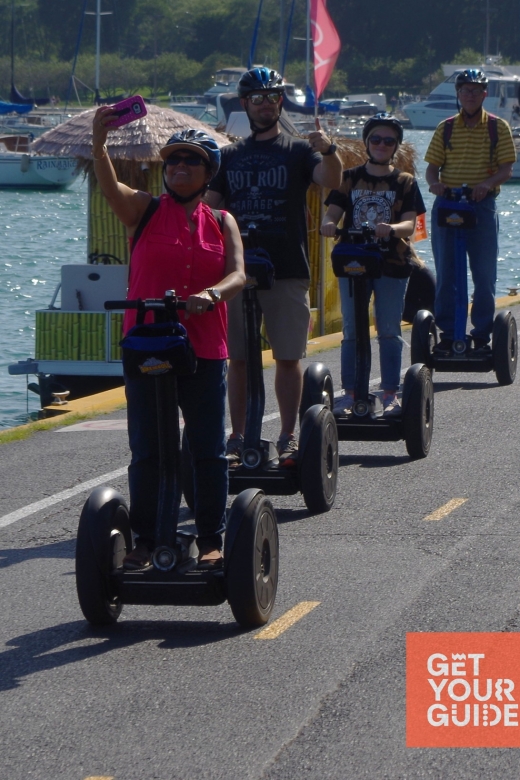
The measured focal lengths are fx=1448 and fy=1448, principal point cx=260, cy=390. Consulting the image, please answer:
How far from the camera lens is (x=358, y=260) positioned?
7.53 m

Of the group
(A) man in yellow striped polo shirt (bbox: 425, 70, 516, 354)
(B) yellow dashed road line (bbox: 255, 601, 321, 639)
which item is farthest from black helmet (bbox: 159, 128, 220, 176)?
(A) man in yellow striped polo shirt (bbox: 425, 70, 516, 354)

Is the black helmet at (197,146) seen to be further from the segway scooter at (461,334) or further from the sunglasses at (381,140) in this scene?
the segway scooter at (461,334)

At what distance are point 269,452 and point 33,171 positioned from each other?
52.1 meters

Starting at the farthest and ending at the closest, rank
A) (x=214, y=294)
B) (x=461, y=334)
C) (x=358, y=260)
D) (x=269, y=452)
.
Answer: (x=461, y=334), (x=358, y=260), (x=269, y=452), (x=214, y=294)

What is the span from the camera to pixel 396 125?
7.91 m

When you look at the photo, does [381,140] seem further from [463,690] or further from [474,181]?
[463,690]

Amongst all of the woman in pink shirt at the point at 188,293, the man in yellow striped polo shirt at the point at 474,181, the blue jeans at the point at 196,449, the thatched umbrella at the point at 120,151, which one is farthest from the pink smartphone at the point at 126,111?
the thatched umbrella at the point at 120,151

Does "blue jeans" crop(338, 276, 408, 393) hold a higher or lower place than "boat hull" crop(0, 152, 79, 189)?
higher

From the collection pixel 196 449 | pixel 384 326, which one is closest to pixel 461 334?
pixel 384 326

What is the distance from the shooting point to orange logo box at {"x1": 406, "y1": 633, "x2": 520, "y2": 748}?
4.29 metres

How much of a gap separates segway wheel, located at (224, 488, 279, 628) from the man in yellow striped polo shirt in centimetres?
522

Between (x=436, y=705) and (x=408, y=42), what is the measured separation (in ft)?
395

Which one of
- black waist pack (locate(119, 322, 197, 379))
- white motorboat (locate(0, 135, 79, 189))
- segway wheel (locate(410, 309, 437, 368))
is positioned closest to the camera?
black waist pack (locate(119, 322, 197, 379))

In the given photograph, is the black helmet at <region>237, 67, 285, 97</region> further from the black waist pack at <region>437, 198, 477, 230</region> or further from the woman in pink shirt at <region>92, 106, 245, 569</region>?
the black waist pack at <region>437, 198, 477, 230</region>
